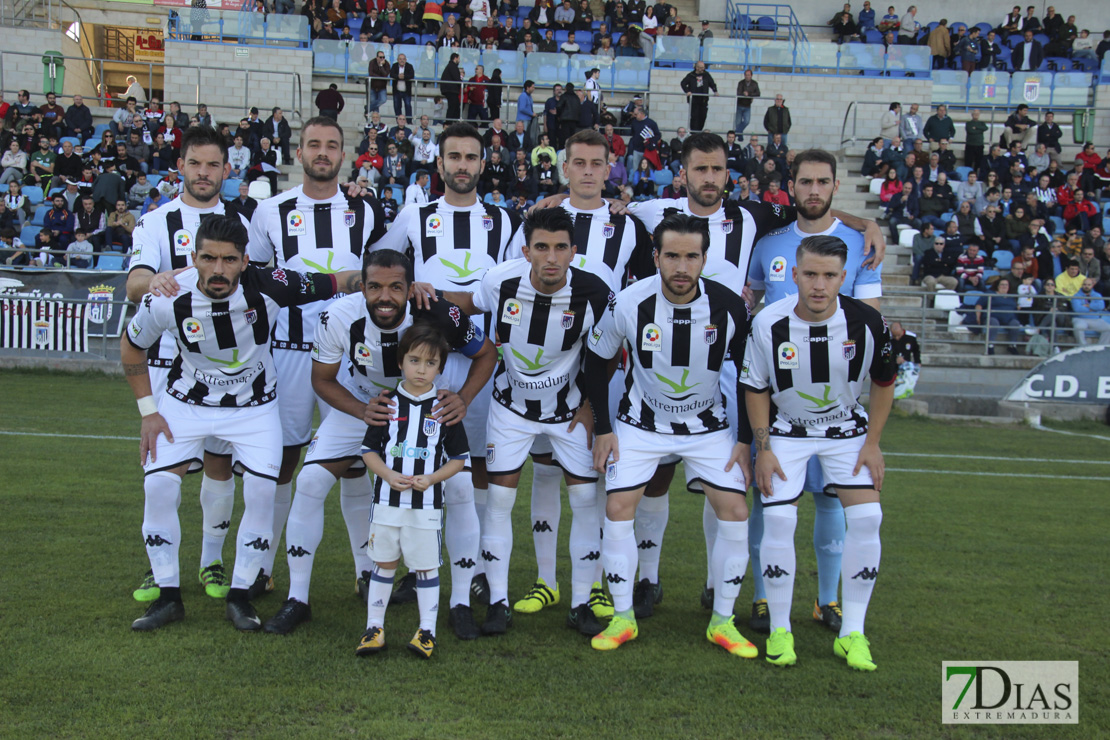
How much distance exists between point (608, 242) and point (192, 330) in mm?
2260

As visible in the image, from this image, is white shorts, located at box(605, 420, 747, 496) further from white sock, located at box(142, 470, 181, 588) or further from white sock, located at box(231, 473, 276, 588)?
white sock, located at box(142, 470, 181, 588)

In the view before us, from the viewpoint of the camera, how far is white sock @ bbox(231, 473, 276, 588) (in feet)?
15.1

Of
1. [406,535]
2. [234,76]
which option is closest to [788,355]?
[406,535]

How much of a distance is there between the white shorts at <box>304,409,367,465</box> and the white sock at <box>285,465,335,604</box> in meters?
0.06

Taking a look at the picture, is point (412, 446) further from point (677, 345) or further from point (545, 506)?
point (677, 345)

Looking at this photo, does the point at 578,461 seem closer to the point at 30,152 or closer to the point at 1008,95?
the point at 30,152

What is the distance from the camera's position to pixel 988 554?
635 cm

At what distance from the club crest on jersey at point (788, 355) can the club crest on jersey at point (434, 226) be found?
2.03 meters

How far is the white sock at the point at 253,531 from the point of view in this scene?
460 cm

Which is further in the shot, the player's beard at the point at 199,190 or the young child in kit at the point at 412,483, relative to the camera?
the player's beard at the point at 199,190

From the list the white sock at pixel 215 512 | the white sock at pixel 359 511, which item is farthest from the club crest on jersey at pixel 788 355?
the white sock at pixel 215 512

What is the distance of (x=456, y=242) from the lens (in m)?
5.25

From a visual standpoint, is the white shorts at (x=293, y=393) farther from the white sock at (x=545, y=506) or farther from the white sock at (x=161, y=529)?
the white sock at (x=545, y=506)

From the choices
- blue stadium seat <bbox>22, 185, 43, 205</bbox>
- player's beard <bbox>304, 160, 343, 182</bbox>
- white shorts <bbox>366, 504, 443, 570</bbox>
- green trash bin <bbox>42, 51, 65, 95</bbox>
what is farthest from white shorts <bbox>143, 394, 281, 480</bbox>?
green trash bin <bbox>42, 51, 65, 95</bbox>
